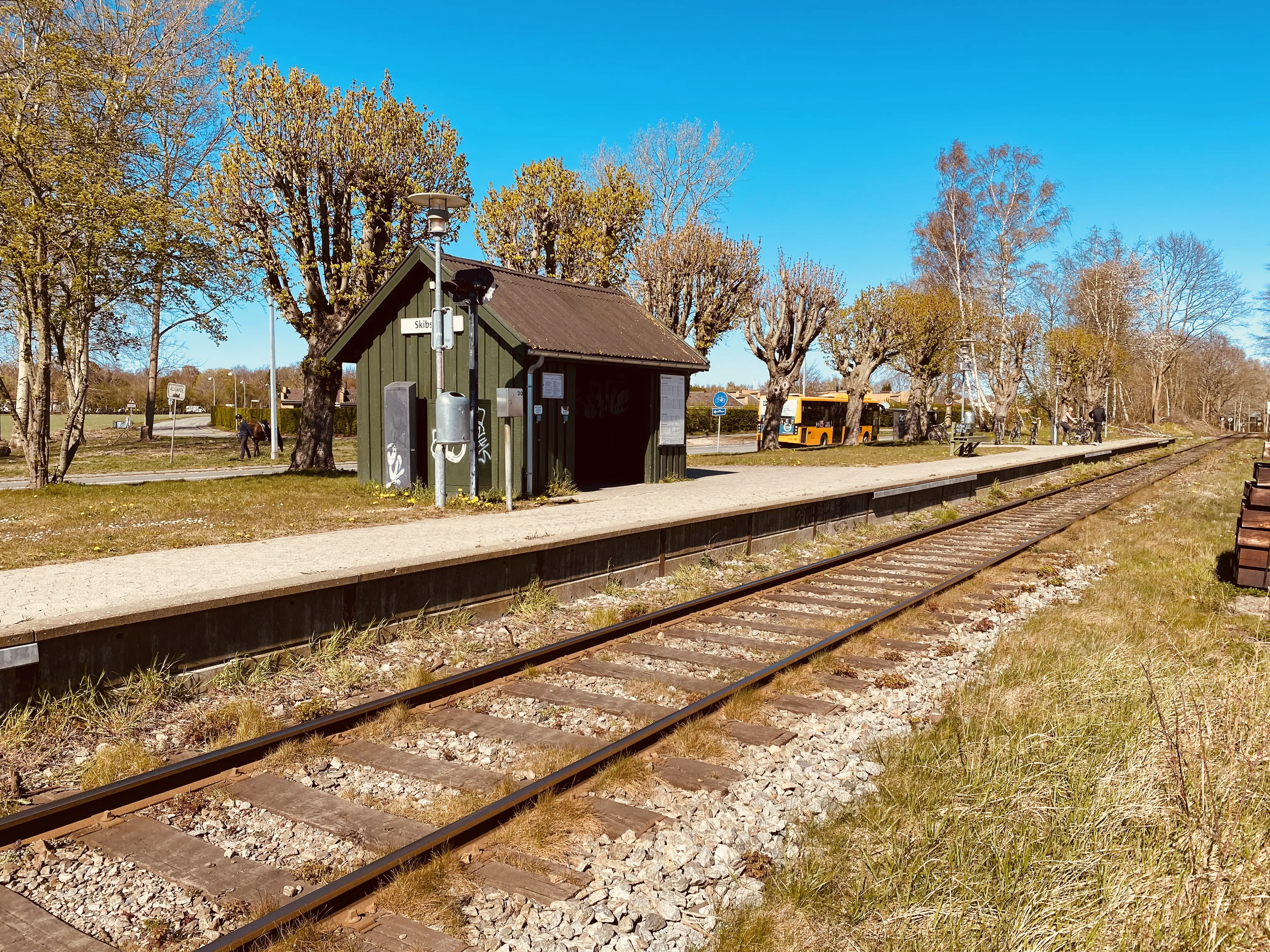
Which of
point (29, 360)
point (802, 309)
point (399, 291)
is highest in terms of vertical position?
point (802, 309)

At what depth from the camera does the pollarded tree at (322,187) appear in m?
21.1

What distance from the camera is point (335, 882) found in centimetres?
331

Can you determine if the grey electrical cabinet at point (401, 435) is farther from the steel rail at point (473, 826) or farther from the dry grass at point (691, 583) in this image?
the steel rail at point (473, 826)

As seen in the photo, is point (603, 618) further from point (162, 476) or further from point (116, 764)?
point (162, 476)

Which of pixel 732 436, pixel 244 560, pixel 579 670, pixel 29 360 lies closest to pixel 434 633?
pixel 579 670

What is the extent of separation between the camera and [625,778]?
4.51 m

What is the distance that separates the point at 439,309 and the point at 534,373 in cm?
267

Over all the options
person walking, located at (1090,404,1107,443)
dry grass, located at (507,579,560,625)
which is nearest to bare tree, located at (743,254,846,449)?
person walking, located at (1090,404,1107,443)

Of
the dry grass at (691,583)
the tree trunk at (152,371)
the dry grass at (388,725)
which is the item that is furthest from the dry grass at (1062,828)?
the tree trunk at (152,371)

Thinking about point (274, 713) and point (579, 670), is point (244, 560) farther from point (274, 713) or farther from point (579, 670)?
point (579, 670)

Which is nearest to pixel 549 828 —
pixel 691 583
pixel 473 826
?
pixel 473 826

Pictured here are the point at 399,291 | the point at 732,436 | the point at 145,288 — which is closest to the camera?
the point at 399,291

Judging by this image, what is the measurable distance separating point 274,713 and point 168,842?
1831 millimetres

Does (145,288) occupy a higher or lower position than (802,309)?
lower
